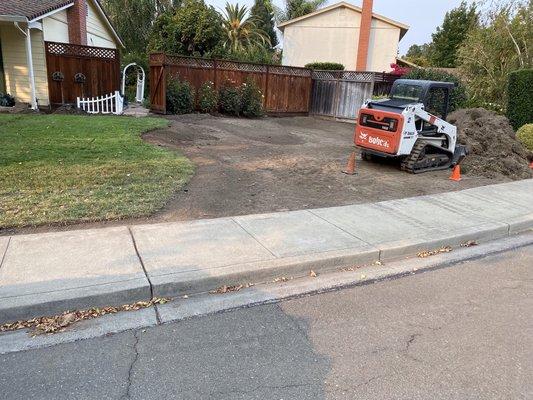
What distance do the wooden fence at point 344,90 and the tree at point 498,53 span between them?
11.4 ft

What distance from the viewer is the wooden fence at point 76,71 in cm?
1545

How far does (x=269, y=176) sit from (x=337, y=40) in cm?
2411

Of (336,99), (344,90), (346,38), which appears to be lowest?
(336,99)

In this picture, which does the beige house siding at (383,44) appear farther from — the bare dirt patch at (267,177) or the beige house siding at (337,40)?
the bare dirt patch at (267,177)

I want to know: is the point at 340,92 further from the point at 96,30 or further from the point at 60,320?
the point at 60,320

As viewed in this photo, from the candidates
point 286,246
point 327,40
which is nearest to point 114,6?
point 327,40

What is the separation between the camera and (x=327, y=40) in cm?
3044

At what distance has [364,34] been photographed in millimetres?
28016

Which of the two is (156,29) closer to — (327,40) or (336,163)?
(327,40)

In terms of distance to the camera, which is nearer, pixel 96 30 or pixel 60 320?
pixel 60 320

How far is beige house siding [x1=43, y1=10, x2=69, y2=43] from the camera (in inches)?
646

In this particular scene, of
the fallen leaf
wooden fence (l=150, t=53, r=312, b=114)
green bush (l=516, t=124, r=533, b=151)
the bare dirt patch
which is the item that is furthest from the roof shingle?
green bush (l=516, t=124, r=533, b=151)

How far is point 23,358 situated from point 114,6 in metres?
36.5

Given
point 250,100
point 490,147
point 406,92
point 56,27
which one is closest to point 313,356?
point 406,92
